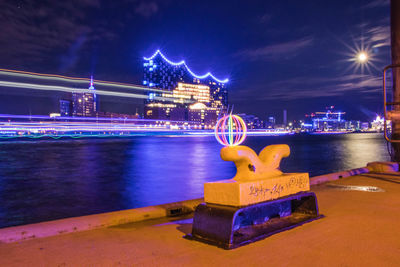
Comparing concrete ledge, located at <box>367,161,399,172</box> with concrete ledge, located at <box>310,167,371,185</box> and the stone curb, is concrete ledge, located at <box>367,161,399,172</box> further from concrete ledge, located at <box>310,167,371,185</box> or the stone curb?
concrete ledge, located at <box>310,167,371,185</box>

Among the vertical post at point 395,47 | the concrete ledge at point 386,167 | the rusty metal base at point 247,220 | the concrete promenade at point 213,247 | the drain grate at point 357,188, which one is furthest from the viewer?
the concrete ledge at point 386,167

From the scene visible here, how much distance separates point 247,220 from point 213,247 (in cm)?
86

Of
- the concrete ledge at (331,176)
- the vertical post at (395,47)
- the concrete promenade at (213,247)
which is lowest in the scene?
the concrete promenade at (213,247)

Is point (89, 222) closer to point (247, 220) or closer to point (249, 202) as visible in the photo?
point (247, 220)

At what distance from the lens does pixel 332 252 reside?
3.56m

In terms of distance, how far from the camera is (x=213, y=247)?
12.5 ft

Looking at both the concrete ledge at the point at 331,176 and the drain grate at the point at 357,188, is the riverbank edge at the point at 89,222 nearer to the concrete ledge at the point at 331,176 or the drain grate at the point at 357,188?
the drain grate at the point at 357,188

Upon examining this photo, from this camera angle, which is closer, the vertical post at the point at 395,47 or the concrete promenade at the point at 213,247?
the concrete promenade at the point at 213,247

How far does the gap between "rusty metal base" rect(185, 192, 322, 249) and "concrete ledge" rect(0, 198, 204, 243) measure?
4.78ft

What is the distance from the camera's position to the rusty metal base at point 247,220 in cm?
378

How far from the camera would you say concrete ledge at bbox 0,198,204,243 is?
425cm

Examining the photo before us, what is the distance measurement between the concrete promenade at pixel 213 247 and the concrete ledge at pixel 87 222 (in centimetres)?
13

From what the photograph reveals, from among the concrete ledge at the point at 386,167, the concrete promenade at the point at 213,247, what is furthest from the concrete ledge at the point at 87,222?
the concrete ledge at the point at 386,167

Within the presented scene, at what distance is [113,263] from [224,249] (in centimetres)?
128
